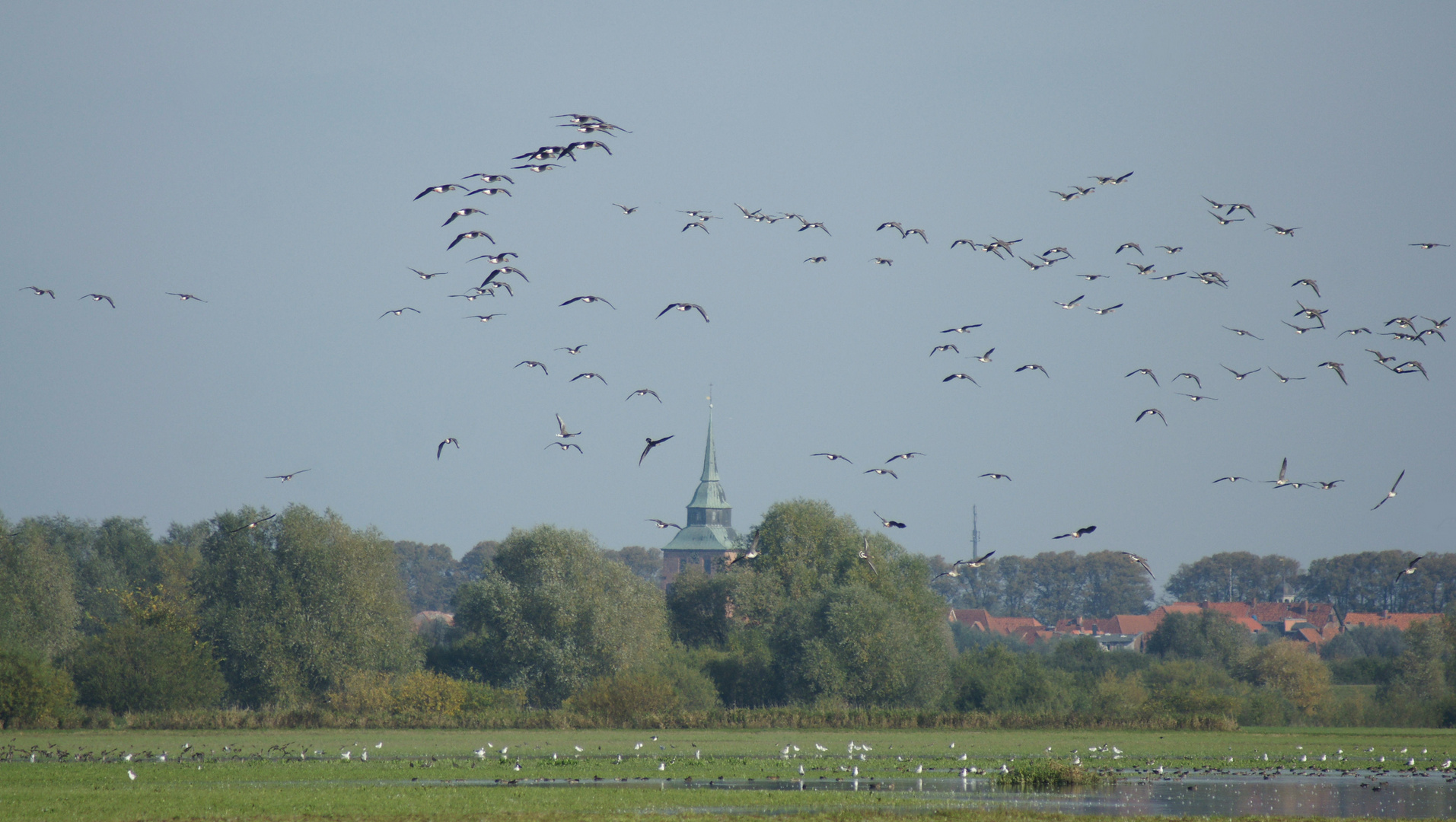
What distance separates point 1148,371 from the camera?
4328cm

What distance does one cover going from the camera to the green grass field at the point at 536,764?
2995 centimetres

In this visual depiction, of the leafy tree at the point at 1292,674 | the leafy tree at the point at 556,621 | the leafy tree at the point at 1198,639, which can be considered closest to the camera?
the leafy tree at the point at 556,621

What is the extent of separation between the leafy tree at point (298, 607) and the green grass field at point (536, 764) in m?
14.5

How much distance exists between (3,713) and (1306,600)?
18371 centimetres

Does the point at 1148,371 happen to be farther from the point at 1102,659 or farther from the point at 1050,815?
the point at 1102,659

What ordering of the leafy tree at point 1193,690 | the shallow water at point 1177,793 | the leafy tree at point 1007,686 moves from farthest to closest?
1. the leafy tree at point 1007,686
2. the leafy tree at point 1193,690
3. the shallow water at point 1177,793

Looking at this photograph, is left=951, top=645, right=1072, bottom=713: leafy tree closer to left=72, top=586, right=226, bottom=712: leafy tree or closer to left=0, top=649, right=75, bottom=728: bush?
left=72, top=586, right=226, bottom=712: leafy tree

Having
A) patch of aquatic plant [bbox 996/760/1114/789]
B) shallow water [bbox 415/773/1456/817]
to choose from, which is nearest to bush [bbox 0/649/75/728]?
shallow water [bbox 415/773/1456/817]

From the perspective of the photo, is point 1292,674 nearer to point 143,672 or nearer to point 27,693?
point 143,672

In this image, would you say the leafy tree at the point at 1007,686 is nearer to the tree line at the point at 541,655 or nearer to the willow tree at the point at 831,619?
the tree line at the point at 541,655

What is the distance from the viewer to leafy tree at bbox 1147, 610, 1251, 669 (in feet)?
339

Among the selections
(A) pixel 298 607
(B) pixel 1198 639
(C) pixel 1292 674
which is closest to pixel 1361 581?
(B) pixel 1198 639

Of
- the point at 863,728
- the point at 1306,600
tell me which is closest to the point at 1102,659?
the point at 863,728

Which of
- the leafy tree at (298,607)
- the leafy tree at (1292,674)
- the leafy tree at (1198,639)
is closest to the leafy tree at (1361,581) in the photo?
the leafy tree at (1198,639)
